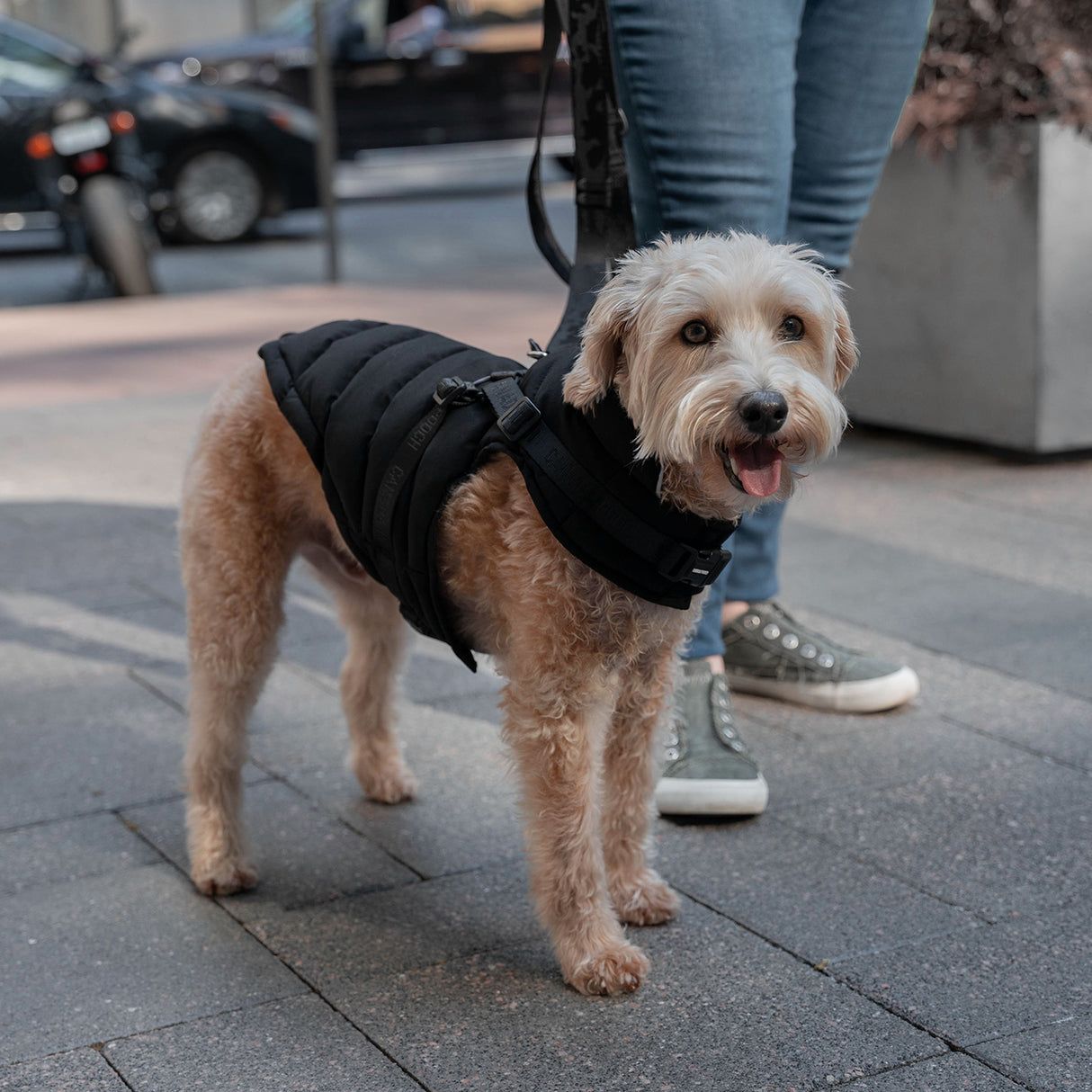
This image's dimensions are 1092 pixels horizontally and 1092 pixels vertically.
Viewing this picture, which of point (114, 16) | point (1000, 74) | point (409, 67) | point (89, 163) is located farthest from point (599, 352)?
point (114, 16)

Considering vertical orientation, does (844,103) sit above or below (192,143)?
above

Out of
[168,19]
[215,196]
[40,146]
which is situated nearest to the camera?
[40,146]

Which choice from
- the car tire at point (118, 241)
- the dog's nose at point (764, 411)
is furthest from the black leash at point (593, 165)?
the car tire at point (118, 241)

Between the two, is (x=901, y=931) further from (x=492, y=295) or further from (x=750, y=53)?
(x=492, y=295)

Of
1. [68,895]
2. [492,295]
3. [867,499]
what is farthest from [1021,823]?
[492,295]

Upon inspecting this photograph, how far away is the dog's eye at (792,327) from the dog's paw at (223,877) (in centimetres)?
146

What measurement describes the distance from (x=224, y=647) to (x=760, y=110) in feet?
4.99

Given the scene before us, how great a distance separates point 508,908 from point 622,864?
235mm

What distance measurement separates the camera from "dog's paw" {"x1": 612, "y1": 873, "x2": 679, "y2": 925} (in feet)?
8.68

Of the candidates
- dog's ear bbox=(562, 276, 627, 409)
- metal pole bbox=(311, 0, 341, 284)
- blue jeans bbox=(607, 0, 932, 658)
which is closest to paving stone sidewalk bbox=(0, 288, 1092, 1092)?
blue jeans bbox=(607, 0, 932, 658)

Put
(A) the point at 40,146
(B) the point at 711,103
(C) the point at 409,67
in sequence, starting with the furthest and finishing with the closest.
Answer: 1. (C) the point at 409,67
2. (A) the point at 40,146
3. (B) the point at 711,103

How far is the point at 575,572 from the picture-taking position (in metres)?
2.37

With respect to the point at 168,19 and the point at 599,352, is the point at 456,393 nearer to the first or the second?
the point at 599,352

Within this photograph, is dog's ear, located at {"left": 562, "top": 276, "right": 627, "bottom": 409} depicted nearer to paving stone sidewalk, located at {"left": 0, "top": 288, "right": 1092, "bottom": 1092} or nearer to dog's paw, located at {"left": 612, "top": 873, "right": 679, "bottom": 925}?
paving stone sidewalk, located at {"left": 0, "top": 288, "right": 1092, "bottom": 1092}
